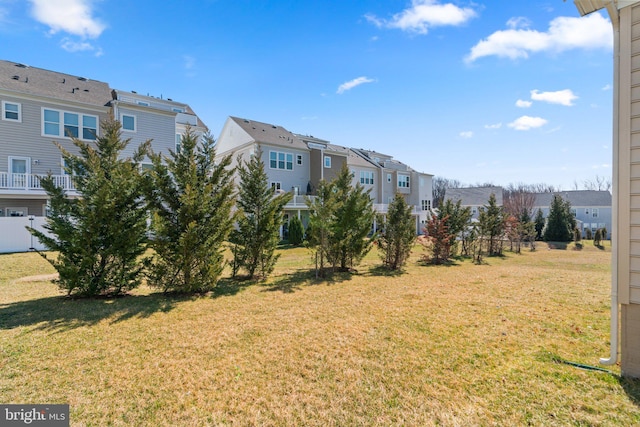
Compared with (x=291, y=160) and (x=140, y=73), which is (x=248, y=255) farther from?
(x=291, y=160)

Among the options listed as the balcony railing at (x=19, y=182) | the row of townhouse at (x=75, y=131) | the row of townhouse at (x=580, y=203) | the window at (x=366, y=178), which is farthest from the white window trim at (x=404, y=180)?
the balcony railing at (x=19, y=182)

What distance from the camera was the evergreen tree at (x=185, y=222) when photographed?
7648 millimetres

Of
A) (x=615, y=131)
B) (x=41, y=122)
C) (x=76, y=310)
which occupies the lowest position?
(x=76, y=310)

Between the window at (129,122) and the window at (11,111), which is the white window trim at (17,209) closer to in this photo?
the window at (11,111)

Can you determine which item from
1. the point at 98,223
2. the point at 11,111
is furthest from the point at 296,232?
the point at 11,111

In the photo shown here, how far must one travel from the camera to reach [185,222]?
25.6 ft

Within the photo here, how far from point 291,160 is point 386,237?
54.6 feet

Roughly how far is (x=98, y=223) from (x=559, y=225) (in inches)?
1449

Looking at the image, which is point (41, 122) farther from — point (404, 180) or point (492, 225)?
point (404, 180)

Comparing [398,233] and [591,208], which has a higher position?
[591,208]

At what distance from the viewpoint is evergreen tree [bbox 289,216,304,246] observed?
21.3 meters

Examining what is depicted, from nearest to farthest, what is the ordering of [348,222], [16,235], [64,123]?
1. [348,222]
2. [16,235]
3. [64,123]

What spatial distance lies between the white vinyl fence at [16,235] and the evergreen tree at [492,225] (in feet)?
76.0

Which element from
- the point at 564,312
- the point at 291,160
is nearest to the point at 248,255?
the point at 564,312
